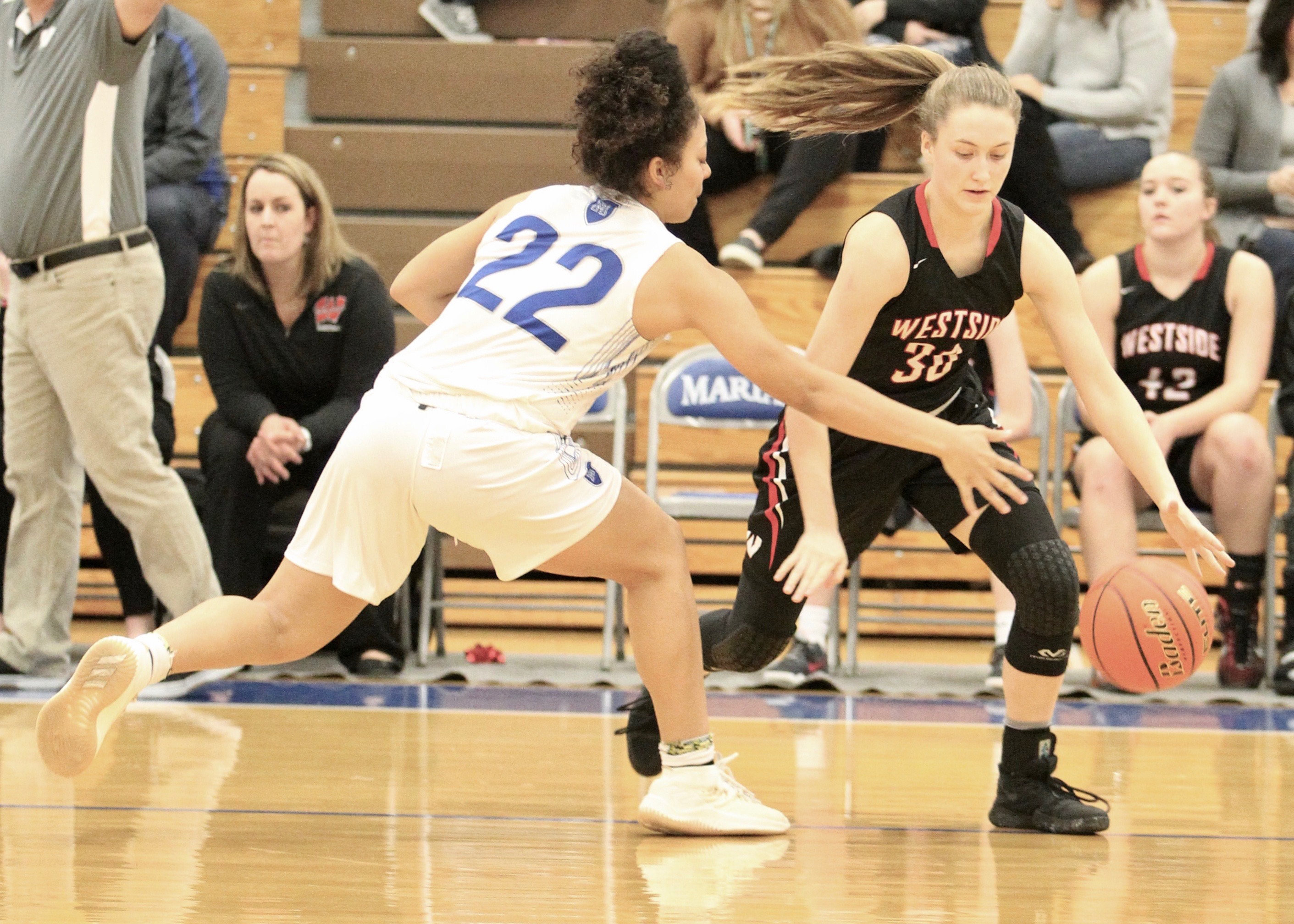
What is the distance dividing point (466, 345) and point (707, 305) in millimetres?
451

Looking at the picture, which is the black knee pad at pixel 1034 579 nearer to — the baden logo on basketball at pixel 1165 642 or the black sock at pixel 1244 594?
the baden logo on basketball at pixel 1165 642

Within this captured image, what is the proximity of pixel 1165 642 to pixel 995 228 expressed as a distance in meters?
1.06

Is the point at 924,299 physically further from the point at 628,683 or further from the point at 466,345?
the point at 628,683

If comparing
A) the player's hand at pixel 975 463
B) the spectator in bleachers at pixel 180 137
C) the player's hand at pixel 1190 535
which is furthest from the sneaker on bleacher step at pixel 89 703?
the spectator in bleachers at pixel 180 137

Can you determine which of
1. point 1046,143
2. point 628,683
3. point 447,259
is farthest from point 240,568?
point 1046,143

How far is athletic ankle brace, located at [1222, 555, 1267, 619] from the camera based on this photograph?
5180mm

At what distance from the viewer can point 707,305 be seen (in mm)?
2797

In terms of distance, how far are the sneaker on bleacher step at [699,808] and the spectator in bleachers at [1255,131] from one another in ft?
13.0

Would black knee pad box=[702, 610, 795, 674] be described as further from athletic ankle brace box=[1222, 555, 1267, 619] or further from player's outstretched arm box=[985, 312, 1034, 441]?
athletic ankle brace box=[1222, 555, 1267, 619]

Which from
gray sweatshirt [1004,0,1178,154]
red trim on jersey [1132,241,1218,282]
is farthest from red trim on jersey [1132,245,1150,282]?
gray sweatshirt [1004,0,1178,154]

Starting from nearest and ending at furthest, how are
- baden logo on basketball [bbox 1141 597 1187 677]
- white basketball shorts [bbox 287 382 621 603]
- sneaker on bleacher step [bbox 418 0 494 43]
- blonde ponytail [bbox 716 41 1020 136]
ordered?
white basketball shorts [bbox 287 382 621 603] < blonde ponytail [bbox 716 41 1020 136] < baden logo on basketball [bbox 1141 597 1187 677] < sneaker on bleacher step [bbox 418 0 494 43]

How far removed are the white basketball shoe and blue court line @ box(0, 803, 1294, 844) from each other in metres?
0.36

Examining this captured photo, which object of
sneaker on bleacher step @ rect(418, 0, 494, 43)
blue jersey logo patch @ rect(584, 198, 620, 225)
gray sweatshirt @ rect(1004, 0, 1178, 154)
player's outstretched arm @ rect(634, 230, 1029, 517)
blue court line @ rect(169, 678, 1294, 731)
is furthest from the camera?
sneaker on bleacher step @ rect(418, 0, 494, 43)

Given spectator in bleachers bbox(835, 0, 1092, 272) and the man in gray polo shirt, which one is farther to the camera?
spectator in bleachers bbox(835, 0, 1092, 272)
